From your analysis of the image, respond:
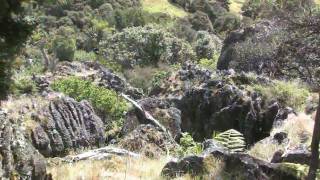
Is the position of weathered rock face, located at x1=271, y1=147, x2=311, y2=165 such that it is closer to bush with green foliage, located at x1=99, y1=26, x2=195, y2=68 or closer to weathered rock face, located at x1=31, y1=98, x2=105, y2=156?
weathered rock face, located at x1=31, y1=98, x2=105, y2=156

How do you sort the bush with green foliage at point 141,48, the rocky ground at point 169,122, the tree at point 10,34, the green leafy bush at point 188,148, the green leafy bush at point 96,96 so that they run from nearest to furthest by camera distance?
the tree at point 10,34, the rocky ground at point 169,122, the green leafy bush at point 188,148, the green leafy bush at point 96,96, the bush with green foliage at point 141,48

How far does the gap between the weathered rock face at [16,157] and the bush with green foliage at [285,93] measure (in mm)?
14431

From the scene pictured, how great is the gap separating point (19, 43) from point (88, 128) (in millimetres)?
9666

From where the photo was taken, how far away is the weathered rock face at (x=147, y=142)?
1111 cm

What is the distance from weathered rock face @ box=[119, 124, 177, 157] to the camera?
11109mm

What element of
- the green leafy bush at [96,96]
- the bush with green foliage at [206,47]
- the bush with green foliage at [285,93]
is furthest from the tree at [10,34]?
the bush with green foliage at [206,47]

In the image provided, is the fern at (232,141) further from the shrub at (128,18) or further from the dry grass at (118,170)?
the shrub at (128,18)

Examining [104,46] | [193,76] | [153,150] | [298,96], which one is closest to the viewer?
[153,150]

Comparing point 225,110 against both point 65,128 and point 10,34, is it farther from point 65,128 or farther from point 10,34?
point 10,34

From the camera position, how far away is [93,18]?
92.5 m

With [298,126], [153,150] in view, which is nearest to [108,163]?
[153,150]

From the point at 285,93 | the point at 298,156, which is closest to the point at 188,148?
the point at 298,156

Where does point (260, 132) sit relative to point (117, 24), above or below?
above

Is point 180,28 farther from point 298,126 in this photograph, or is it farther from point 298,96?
point 298,126
